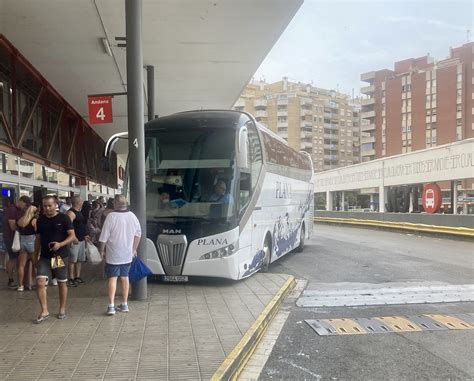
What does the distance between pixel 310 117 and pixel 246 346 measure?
12483 cm

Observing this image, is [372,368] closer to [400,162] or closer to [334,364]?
[334,364]

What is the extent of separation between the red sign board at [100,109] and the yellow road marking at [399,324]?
6.26m

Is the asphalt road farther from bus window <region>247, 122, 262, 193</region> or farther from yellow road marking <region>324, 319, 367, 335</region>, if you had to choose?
bus window <region>247, 122, 262, 193</region>

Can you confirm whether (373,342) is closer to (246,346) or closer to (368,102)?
(246,346)

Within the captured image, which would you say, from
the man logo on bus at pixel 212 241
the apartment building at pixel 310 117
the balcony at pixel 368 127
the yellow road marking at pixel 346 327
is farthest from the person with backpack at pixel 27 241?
the balcony at pixel 368 127

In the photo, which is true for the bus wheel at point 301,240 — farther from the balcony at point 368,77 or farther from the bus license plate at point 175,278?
the balcony at point 368,77

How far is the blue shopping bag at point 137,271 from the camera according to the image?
7.25 m

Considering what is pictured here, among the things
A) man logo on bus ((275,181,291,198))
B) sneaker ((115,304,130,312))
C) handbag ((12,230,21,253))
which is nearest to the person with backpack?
handbag ((12,230,21,253))

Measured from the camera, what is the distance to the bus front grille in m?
8.88

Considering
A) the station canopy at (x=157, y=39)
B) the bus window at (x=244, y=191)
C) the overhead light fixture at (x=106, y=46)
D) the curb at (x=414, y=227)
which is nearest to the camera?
the bus window at (x=244, y=191)

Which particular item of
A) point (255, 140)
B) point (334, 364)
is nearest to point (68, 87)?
point (255, 140)

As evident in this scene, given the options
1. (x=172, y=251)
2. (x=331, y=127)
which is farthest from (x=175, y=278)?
(x=331, y=127)

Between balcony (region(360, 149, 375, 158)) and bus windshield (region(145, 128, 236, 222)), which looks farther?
balcony (region(360, 149, 375, 158))

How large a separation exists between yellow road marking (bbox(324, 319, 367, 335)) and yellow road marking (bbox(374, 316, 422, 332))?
1.55 ft
